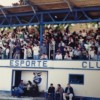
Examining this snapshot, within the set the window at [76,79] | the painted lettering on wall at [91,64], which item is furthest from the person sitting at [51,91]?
the painted lettering on wall at [91,64]

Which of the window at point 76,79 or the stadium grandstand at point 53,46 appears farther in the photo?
the window at point 76,79

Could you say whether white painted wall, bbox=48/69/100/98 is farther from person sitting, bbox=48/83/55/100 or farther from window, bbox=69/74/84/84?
person sitting, bbox=48/83/55/100

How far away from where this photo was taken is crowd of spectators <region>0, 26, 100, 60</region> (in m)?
23.9

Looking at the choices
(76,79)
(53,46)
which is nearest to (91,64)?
(76,79)

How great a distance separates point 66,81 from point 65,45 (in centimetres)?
249

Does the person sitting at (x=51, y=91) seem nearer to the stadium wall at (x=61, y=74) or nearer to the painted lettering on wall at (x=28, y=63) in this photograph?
the stadium wall at (x=61, y=74)

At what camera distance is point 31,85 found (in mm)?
25781

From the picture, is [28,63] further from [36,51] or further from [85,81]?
[85,81]

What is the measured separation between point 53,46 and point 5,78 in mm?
4926

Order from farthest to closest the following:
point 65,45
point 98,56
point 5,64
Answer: point 5,64, point 65,45, point 98,56

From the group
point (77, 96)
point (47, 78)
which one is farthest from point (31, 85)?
point (77, 96)

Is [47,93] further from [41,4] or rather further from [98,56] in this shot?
[41,4]

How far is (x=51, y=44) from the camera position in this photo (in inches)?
978

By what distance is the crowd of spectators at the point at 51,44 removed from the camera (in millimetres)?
23875
